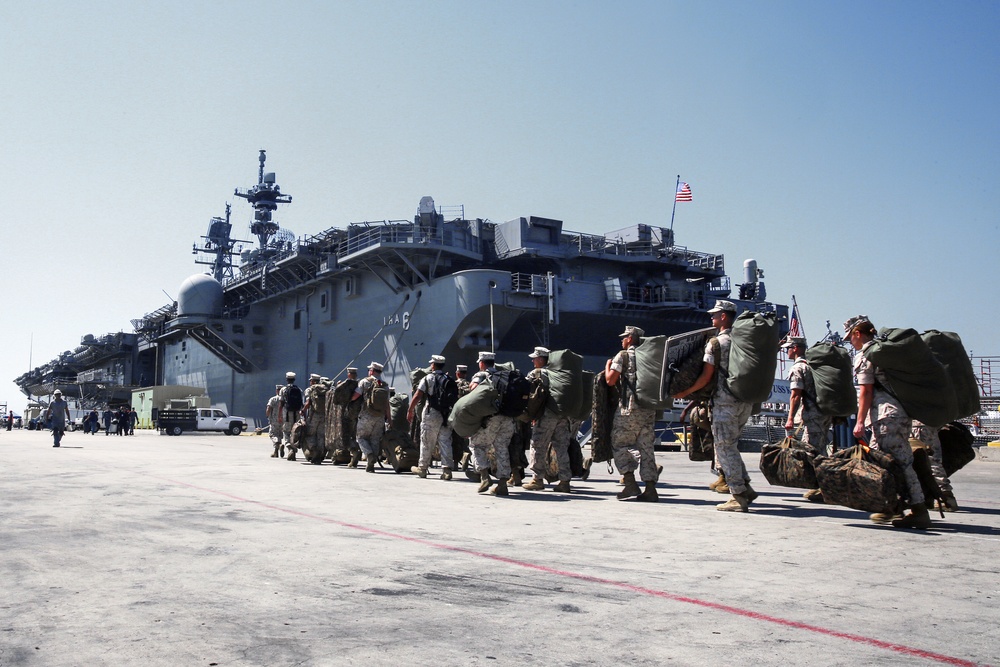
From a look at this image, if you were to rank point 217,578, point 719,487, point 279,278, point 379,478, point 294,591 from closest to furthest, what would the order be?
point 294,591 → point 217,578 → point 719,487 → point 379,478 → point 279,278

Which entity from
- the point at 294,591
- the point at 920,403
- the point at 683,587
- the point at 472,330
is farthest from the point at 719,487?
the point at 472,330

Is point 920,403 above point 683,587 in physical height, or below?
above

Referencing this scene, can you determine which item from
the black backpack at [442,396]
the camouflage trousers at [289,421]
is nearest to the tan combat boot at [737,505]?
the black backpack at [442,396]

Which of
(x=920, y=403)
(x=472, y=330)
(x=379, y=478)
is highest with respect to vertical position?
(x=472, y=330)

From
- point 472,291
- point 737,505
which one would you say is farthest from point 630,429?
point 472,291

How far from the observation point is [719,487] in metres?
8.97

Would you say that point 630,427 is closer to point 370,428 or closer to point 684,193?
point 370,428

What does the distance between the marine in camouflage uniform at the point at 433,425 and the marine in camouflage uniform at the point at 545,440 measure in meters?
1.85

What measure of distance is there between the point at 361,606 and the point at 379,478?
306 inches

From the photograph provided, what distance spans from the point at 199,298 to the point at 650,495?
4056cm

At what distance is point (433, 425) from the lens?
35.8ft

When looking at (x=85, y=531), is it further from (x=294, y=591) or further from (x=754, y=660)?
(x=754, y=660)

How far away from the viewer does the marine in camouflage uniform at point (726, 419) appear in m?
6.79

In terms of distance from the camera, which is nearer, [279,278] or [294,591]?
[294,591]
